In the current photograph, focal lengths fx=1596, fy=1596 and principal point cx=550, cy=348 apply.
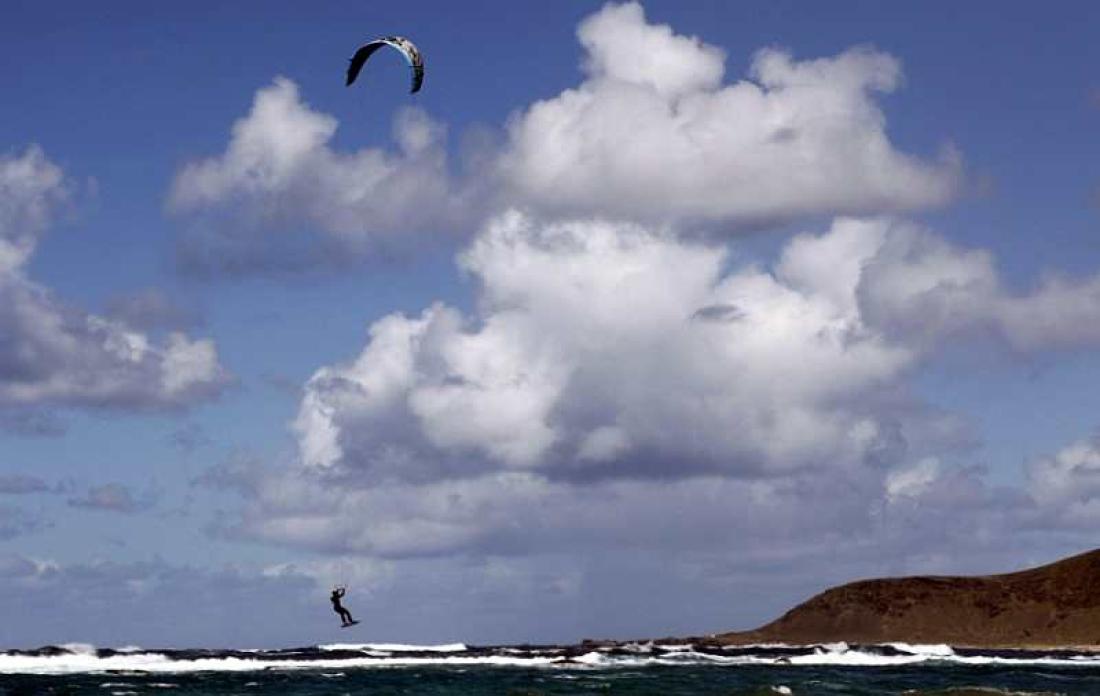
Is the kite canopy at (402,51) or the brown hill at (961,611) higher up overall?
the kite canopy at (402,51)

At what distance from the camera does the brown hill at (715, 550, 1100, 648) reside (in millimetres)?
143125

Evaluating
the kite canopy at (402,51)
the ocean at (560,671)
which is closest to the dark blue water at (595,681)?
the ocean at (560,671)

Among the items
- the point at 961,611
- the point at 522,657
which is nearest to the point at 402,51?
the point at 522,657

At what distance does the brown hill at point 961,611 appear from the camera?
470 ft

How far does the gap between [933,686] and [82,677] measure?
4841 centimetres

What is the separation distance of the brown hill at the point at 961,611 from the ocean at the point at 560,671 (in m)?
6.87

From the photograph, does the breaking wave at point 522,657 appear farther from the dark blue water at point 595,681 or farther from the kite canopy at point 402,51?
the kite canopy at point 402,51

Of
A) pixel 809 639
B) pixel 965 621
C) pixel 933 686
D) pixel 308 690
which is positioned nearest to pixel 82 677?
pixel 308 690

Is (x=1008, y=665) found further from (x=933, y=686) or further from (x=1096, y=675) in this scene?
(x=933, y=686)

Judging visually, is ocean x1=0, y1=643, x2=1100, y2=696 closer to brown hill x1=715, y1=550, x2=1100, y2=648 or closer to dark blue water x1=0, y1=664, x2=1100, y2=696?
dark blue water x1=0, y1=664, x2=1100, y2=696

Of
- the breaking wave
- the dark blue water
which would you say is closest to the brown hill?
the breaking wave

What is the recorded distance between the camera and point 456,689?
3063 inches

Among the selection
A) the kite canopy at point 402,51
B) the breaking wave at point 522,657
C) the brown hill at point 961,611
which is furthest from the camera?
the brown hill at point 961,611

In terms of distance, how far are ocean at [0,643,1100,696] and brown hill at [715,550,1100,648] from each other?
6.87m
